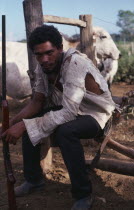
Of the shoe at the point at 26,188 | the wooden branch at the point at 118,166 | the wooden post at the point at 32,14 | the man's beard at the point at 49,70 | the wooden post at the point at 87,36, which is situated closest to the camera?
the man's beard at the point at 49,70

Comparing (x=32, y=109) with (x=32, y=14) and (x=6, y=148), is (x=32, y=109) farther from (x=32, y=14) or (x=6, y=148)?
(x=32, y=14)

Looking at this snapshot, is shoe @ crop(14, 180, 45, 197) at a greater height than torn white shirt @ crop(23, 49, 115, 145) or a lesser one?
lesser

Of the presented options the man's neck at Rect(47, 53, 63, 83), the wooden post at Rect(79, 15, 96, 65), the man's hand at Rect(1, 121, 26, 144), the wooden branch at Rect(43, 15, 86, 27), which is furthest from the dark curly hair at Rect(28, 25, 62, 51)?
the wooden post at Rect(79, 15, 96, 65)

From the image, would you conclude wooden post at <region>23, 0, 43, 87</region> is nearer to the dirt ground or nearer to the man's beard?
the man's beard

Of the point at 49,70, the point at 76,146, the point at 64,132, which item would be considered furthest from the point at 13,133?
the point at 49,70

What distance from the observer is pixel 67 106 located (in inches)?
101

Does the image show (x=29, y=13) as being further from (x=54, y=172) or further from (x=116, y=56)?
(x=116, y=56)

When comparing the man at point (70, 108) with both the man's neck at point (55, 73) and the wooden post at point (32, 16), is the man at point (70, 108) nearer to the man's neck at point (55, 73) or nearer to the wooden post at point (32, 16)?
the man's neck at point (55, 73)

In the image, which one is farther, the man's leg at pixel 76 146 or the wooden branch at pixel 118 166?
the wooden branch at pixel 118 166

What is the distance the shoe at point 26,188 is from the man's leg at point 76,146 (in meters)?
0.61

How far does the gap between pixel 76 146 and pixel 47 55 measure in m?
0.78

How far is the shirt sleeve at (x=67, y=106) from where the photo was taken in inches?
102

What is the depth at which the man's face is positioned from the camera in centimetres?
268

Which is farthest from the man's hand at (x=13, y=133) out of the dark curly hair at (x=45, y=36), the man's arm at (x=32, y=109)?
the dark curly hair at (x=45, y=36)
